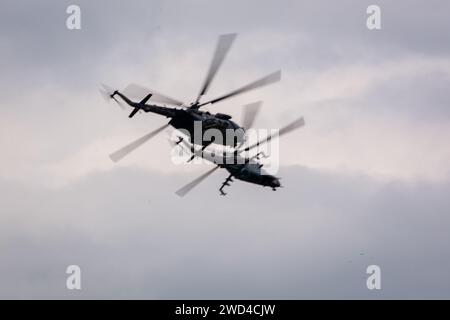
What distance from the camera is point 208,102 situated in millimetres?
68125

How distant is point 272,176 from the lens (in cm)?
7619
